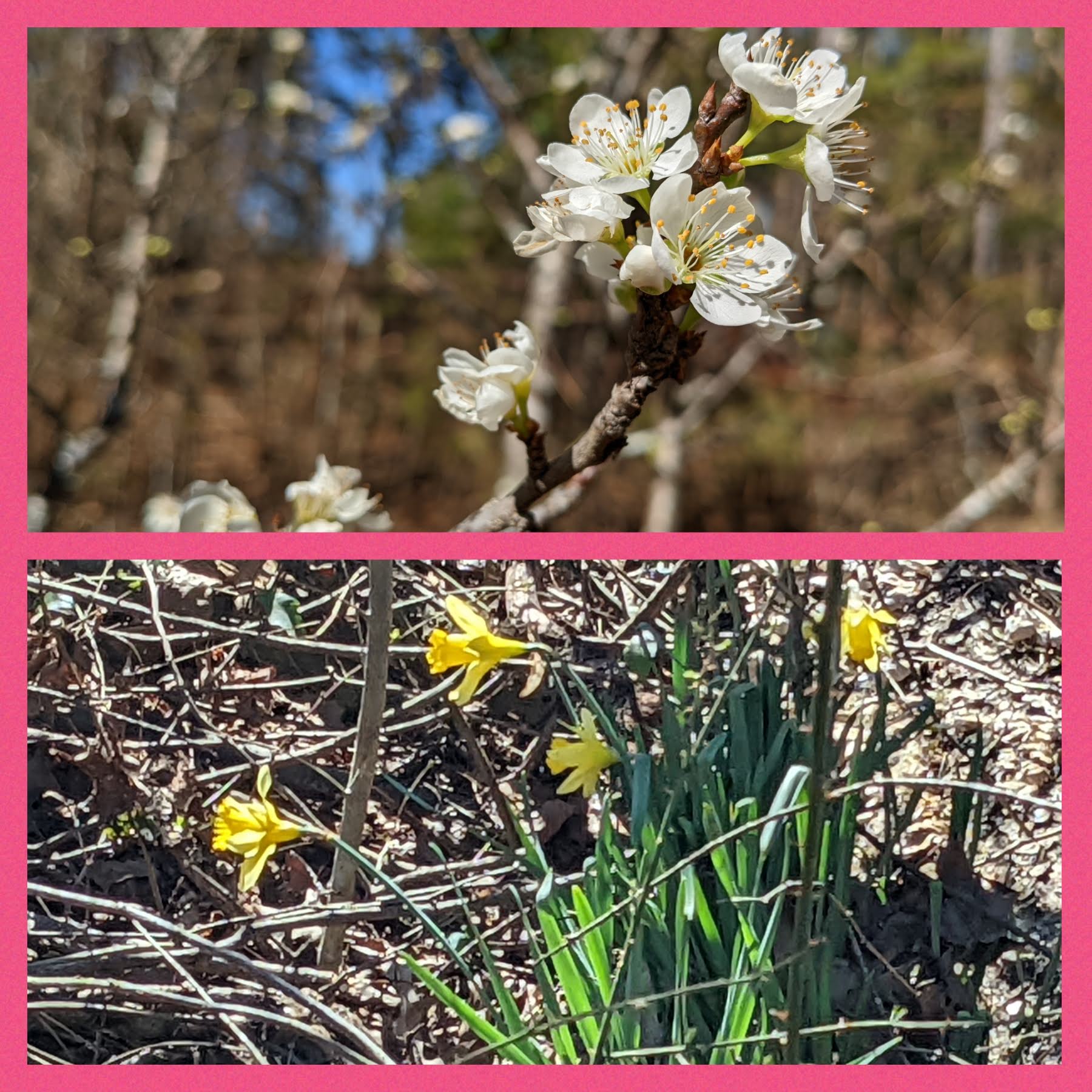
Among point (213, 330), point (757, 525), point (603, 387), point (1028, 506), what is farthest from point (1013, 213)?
point (213, 330)

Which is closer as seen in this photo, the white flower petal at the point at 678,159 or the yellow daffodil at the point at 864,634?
the white flower petal at the point at 678,159

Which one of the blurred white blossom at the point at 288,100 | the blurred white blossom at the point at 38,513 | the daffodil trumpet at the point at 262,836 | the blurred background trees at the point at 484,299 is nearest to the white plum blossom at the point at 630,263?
the daffodil trumpet at the point at 262,836

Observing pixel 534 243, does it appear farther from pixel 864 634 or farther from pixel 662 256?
pixel 864 634

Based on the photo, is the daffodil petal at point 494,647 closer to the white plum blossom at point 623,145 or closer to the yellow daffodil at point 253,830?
the yellow daffodil at point 253,830

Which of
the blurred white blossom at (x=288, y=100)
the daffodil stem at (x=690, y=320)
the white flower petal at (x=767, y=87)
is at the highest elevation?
the blurred white blossom at (x=288, y=100)

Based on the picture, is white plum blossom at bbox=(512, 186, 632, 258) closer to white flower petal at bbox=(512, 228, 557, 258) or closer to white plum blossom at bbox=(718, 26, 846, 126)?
white flower petal at bbox=(512, 228, 557, 258)

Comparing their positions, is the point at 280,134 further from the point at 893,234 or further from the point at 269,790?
the point at 269,790

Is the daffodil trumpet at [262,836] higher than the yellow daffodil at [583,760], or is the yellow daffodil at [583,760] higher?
the yellow daffodil at [583,760]
